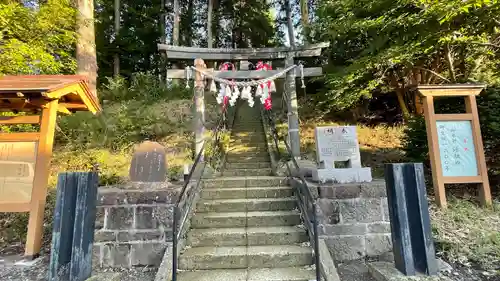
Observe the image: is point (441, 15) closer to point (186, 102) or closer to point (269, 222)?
point (269, 222)

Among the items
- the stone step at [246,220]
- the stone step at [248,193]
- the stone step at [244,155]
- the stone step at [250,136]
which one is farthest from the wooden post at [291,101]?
the stone step at [246,220]

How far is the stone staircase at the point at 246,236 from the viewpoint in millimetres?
3738

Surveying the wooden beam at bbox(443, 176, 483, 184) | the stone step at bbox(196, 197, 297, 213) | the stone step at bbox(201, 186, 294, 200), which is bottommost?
the stone step at bbox(196, 197, 297, 213)

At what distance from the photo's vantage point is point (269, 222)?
460cm

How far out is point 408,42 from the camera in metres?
6.85

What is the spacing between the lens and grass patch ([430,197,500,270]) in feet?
12.2

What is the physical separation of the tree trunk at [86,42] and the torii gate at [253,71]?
12.5ft

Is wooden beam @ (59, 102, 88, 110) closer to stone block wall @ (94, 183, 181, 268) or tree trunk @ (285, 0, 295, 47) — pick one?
stone block wall @ (94, 183, 181, 268)

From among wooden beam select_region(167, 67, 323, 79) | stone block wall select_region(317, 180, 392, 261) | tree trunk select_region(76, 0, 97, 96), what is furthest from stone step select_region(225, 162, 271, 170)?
tree trunk select_region(76, 0, 97, 96)

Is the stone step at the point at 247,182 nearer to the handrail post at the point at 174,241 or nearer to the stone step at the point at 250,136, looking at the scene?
the handrail post at the point at 174,241

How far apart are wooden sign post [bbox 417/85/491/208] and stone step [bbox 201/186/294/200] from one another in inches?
101

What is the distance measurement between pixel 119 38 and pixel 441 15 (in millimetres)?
16209

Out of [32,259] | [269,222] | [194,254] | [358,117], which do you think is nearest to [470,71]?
[358,117]

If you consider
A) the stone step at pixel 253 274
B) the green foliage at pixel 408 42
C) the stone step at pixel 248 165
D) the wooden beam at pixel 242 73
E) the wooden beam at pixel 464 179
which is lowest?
the stone step at pixel 253 274
